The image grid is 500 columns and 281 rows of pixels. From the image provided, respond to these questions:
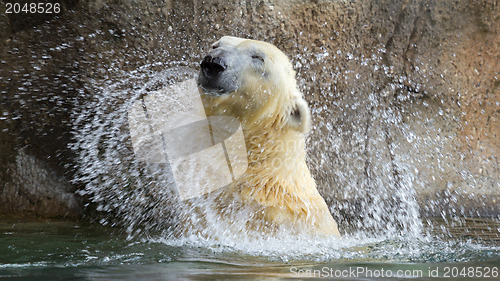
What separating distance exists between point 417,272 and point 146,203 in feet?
9.36

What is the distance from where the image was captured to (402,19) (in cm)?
500

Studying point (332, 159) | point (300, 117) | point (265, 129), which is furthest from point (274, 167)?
point (332, 159)

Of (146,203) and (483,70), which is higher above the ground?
(483,70)

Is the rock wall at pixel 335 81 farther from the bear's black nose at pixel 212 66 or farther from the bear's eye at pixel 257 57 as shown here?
the bear's black nose at pixel 212 66

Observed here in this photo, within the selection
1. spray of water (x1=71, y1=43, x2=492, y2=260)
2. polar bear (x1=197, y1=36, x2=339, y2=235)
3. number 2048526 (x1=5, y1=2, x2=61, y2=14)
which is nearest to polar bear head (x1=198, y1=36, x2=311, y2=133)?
polar bear (x1=197, y1=36, x2=339, y2=235)

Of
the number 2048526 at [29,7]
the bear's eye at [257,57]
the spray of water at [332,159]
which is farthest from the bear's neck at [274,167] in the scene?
the number 2048526 at [29,7]

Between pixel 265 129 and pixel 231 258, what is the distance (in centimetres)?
89

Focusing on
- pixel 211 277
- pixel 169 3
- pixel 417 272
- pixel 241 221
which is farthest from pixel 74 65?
pixel 417 272

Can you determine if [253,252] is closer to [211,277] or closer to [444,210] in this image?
[211,277]

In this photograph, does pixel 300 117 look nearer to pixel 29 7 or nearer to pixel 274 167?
pixel 274 167

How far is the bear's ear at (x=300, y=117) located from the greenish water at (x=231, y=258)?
669 millimetres

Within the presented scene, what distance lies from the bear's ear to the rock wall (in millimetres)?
1390

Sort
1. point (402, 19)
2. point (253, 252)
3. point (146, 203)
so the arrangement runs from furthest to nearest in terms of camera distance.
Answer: point (402, 19) → point (146, 203) → point (253, 252)

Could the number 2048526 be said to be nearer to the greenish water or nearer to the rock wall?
the rock wall
